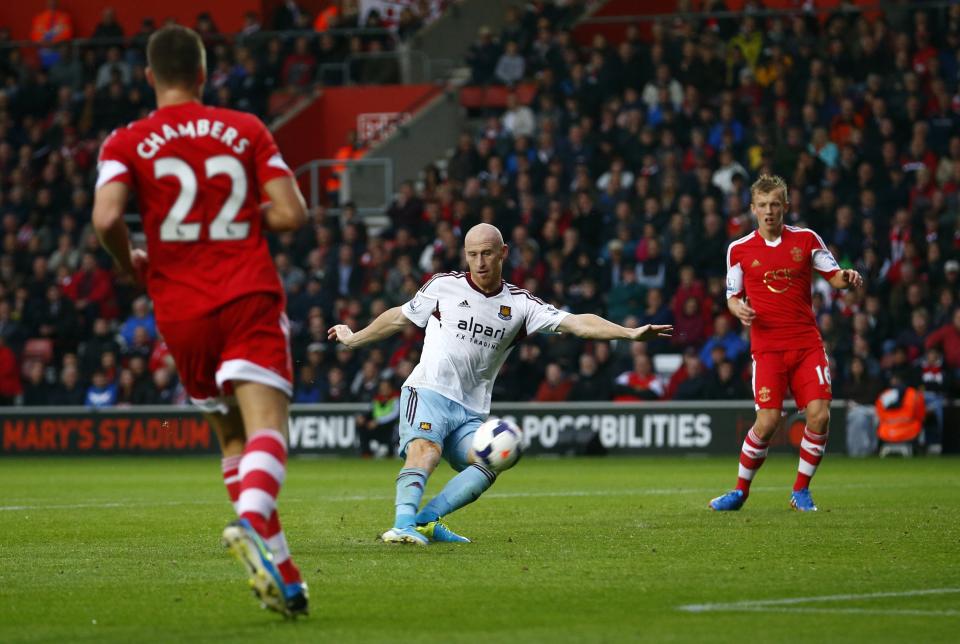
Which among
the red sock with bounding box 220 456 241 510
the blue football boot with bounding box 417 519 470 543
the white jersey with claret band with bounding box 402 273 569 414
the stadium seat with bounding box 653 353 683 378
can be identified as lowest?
the blue football boot with bounding box 417 519 470 543

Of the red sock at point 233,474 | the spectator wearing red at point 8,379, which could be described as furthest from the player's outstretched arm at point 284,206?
the spectator wearing red at point 8,379

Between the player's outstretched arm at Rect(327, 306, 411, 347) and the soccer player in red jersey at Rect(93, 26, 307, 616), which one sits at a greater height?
the soccer player in red jersey at Rect(93, 26, 307, 616)

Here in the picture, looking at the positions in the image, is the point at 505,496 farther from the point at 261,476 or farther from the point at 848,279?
the point at 261,476

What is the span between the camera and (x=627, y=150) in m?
27.2

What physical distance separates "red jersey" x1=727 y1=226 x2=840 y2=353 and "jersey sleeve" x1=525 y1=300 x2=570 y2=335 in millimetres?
3054

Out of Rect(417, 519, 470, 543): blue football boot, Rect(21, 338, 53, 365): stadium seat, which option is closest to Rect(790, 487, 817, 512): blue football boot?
Rect(417, 519, 470, 543): blue football boot

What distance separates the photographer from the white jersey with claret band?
413 inches

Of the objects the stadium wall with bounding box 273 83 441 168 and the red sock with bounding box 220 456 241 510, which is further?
Result: the stadium wall with bounding box 273 83 441 168

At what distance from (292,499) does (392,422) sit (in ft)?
31.3

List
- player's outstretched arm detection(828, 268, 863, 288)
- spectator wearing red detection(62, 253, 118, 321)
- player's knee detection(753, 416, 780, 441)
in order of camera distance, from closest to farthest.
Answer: player's outstretched arm detection(828, 268, 863, 288) < player's knee detection(753, 416, 780, 441) < spectator wearing red detection(62, 253, 118, 321)

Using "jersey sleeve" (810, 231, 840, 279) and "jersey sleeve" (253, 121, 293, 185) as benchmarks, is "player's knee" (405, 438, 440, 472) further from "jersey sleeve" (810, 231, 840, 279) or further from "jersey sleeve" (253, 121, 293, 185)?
"jersey sleeve" (810, 231, 840, 279)

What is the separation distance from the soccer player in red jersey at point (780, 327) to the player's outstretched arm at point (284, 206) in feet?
21.8

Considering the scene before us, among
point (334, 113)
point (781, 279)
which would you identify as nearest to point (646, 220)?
point (334, 113)

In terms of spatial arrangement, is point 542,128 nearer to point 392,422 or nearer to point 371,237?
point 371,237
